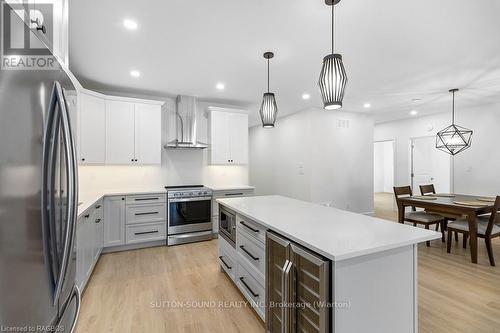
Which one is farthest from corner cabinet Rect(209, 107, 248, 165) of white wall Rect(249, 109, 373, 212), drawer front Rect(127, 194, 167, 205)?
white wall Rect(249, 109, 373, 212)

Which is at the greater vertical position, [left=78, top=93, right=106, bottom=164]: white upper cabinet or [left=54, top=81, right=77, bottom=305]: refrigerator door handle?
[left=78, top=93, right=106, bottom=164]: white upper cabinet

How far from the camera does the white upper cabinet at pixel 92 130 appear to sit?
3643 mm

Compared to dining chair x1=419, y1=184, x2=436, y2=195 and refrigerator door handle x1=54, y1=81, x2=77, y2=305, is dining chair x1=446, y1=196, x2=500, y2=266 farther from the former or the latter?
refrigerator door handle x1=54, y1=81, x2=77, y2=305

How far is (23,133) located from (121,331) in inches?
76.1

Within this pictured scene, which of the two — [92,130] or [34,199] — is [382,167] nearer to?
[92,130]

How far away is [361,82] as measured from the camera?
3.90 m

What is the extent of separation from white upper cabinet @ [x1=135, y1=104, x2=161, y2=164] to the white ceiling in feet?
1.22

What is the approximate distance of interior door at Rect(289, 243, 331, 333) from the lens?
4.10ft

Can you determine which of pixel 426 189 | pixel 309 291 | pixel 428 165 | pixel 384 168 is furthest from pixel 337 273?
pixel 384 168

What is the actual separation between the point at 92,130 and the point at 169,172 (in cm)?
145

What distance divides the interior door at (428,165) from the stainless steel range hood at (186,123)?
5985 mm

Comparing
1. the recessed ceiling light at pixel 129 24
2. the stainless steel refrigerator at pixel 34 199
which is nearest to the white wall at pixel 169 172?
the recessed ceiling light at pixel 129 24

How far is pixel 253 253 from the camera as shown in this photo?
82.9 inches

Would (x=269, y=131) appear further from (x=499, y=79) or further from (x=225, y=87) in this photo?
(x=499, y=79)
